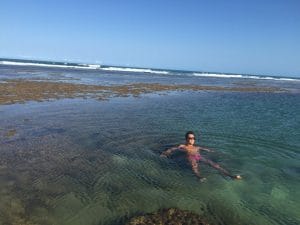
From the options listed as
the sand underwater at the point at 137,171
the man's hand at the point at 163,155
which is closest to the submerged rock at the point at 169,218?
the sand underwater at the point at 137,171

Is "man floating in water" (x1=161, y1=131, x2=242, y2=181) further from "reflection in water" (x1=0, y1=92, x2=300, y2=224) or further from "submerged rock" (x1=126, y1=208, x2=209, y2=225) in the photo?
"submerged rock" (x1=126, y1=208, x2=209, y2=225)

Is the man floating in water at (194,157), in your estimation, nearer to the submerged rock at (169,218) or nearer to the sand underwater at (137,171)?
A: the sand underwater at (137,171)

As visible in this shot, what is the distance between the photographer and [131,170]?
12.1 m

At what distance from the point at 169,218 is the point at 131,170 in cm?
382

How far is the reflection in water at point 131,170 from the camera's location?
30.0 ft

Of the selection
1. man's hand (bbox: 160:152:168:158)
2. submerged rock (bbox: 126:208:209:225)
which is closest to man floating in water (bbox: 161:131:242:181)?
man's hand (bbox: 160:152:168:158)

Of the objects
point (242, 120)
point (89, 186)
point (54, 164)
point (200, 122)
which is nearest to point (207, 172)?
point (89, 186)

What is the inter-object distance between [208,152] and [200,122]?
261 inches

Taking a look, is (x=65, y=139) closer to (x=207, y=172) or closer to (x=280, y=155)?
(x=207, y=172)

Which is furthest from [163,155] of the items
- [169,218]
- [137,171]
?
[169,218]

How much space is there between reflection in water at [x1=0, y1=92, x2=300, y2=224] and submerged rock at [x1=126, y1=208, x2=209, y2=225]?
400 millimetres

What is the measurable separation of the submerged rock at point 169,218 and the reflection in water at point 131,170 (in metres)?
0.40

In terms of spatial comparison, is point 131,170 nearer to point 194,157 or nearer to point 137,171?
point 137,171

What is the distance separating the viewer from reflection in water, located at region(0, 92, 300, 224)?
30.0 ft
